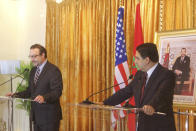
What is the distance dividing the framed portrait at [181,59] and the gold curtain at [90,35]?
844mm

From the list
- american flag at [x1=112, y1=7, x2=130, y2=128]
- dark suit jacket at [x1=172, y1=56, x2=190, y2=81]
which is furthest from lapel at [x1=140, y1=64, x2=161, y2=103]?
american flag at [x1=112, y1=7, x2=130, y2=128]

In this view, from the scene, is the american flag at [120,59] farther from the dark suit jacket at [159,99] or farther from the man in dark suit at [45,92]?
the dark suit jacket at [159,99]

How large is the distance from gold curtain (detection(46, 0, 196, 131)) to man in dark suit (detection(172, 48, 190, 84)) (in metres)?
1.01

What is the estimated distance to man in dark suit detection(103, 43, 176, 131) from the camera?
2.32 m

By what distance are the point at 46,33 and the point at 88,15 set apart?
135cm

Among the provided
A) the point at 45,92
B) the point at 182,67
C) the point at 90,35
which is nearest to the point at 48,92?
the point at 45,92

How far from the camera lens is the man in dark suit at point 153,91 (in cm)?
232

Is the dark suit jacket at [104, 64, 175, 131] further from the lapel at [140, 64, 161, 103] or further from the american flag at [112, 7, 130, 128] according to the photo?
the american flag at [112, 7, 130, 128]

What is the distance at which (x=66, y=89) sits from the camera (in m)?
6.10

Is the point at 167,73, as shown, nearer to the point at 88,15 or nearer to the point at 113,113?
the point at 113,113

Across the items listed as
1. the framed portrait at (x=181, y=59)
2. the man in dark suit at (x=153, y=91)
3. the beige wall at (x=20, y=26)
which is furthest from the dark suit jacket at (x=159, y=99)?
the beige wall at (x=20, y=26)

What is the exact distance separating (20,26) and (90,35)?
2.65 metres

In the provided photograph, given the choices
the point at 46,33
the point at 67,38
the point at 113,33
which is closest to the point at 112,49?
the point at 113,33

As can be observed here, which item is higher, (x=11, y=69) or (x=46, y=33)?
(x=46, y=33)
